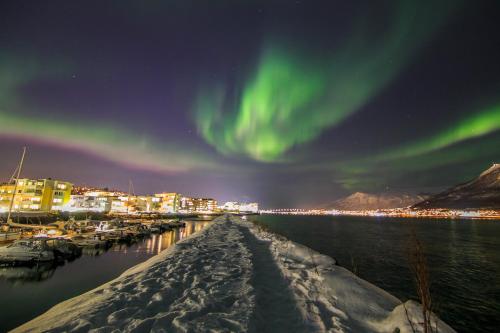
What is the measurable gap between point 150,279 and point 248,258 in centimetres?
795

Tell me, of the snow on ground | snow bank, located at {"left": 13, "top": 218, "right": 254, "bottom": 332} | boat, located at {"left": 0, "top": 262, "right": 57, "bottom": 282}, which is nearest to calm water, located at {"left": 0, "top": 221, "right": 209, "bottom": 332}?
boat, located at {"left": 0, "top": 262, "right": 57, "bottom": 282}

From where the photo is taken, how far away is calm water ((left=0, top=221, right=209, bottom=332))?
1372cm

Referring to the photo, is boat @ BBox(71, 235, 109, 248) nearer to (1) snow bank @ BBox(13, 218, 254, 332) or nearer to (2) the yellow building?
(1) snow bank @ BBox(13, 218, 254, 332)

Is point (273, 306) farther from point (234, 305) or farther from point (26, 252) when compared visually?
point (26, 252)

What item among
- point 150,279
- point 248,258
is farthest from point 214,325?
point 248,258

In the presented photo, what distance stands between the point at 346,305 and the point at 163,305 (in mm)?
7091

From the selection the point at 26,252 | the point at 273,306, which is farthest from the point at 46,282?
the point at 273,306

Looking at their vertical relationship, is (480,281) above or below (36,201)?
below

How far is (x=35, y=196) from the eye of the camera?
92.1 m

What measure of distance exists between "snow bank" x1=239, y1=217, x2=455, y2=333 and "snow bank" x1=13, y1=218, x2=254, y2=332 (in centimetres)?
245

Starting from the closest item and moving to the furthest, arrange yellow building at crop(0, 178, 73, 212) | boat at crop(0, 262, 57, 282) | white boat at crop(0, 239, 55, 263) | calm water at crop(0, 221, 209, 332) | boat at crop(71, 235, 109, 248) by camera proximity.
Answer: calm water at crop(0, 221, 209, 332) < boat at crop(0, 262, 57, 282) < white boat at crop(0, 239, 55, 263) < boat at crop(71, 235, 109, 248) < yellow building at crop(0, 178, 73, 212)

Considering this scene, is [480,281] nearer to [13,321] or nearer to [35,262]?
[13,321]

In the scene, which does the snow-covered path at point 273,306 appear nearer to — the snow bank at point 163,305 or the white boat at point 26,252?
the snow bank at point 163,305

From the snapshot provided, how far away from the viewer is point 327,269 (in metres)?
13.2
